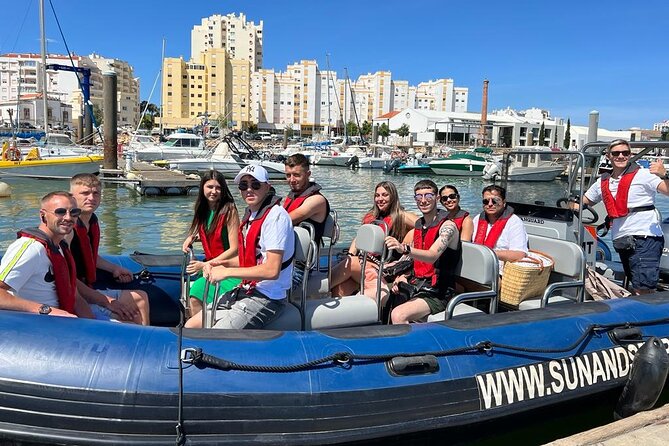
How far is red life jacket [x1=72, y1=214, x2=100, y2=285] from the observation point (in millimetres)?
3632

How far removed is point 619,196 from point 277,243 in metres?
3.10

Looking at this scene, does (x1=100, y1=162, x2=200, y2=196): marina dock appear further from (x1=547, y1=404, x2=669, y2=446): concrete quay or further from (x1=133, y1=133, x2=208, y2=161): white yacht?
(x1=547, y1=404, x2=669, y2=446): concrete quay

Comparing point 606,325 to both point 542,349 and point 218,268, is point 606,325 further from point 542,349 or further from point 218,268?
point 218,268

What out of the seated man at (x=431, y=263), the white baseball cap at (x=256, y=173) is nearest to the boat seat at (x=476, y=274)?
the seated man at (x=431, y=263)

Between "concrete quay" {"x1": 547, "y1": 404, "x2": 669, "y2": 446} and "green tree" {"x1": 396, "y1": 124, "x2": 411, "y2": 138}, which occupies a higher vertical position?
"green tree" {"x1": 396, "y1": 124, "x2": 411, "y2": 138}

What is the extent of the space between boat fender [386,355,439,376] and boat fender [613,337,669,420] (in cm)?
148

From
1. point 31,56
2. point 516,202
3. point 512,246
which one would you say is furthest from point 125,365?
point 31,56

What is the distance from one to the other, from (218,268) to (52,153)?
83.1 feet

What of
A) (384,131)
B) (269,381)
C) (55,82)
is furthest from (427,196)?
(55,82)

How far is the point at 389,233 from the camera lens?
4492 mm

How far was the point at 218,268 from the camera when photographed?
3227 mm

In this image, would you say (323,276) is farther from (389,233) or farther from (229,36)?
(229,36)

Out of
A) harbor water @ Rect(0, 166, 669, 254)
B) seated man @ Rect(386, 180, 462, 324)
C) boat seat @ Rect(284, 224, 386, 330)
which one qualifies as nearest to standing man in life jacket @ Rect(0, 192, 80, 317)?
boat seat @ Rect(284, 224, 386, 330)

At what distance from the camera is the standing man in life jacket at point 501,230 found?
4.18 metres
